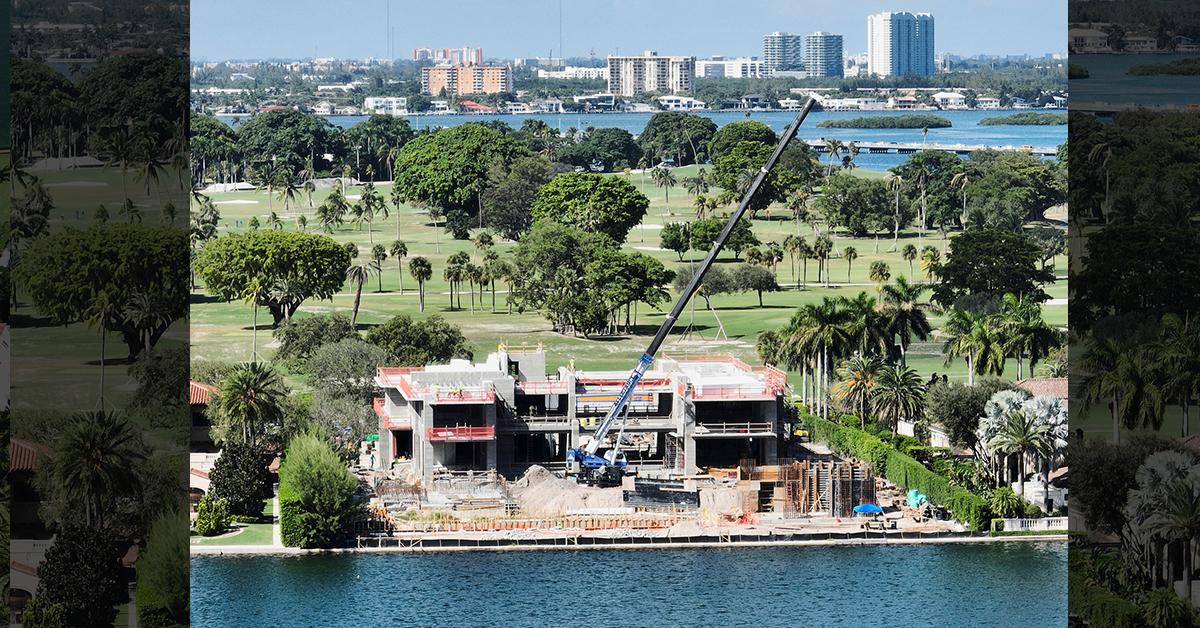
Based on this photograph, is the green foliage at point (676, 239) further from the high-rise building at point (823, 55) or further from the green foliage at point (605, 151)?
the high-rise building at point (823, 55)

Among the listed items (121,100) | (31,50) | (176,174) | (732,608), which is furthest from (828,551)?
(176,174)

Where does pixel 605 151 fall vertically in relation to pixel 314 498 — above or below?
above

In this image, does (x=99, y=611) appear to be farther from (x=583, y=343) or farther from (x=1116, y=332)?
(x=583, y=343)

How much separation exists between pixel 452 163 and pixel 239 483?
34.3 metres

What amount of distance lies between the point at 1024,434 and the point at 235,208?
1446 inches

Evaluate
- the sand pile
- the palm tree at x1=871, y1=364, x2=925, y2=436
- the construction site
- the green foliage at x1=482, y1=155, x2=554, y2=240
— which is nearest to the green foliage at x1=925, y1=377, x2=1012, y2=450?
the palm tree at x1=871, y1=364, x2=925, y2=436

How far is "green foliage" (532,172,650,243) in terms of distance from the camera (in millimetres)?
64062

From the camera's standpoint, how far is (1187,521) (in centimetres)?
2900

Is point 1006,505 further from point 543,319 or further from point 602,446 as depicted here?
point 543,319

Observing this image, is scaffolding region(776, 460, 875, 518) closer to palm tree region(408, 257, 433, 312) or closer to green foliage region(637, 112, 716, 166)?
palm tree region(408, 257, 433, 312)

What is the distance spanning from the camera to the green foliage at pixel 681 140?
8112 cm

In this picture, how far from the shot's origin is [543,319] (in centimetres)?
5562

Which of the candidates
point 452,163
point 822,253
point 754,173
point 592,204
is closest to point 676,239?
point 592,204

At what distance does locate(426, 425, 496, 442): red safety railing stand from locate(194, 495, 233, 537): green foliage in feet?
13.1
